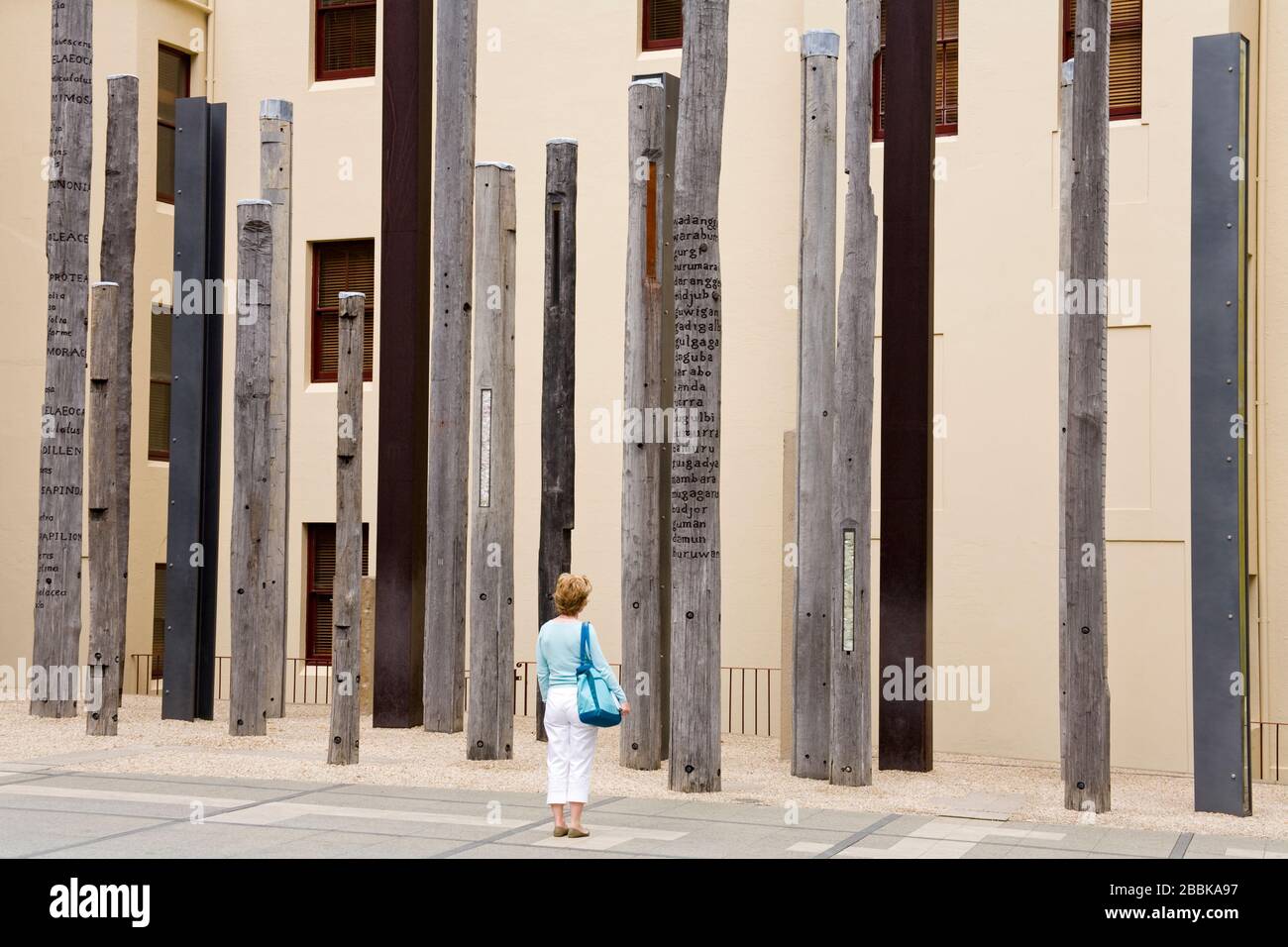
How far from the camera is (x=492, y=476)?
1475 cm

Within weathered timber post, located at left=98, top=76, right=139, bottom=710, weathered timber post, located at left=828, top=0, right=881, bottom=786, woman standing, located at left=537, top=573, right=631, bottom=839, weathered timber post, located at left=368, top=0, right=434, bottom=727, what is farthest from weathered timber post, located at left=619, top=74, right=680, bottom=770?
weathered timber post, located at left=98, top=76, right=139, bottom=710

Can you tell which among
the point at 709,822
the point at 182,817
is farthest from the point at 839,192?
the point at 182,817

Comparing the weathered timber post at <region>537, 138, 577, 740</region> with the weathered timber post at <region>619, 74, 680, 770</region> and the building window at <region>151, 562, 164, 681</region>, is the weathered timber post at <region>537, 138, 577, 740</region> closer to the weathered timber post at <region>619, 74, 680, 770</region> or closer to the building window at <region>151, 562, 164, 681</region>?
the weathered timber post at <region>619, 74, 680, 770</region>

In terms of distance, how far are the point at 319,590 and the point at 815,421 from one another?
1074 cm

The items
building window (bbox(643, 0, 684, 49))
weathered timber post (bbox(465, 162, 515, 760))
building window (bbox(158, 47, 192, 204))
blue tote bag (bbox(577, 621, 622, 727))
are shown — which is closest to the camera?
blue tote bag (bbox(577, 621, 622, 727))

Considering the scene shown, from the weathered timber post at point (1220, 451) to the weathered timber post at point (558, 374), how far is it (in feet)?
18.5

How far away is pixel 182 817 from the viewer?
424 inches

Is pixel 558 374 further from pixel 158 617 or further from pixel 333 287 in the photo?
pixel 158 617

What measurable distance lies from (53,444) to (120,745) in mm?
3761

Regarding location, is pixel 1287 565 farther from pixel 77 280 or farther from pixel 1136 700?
pixel 77 280

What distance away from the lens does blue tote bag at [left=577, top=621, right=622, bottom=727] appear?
10031 mm

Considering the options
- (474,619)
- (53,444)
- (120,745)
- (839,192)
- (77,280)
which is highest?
(839,192)

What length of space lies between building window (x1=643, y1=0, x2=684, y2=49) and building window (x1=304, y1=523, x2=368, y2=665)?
7692 mm

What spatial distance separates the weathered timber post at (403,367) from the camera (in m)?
17.1
